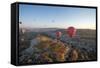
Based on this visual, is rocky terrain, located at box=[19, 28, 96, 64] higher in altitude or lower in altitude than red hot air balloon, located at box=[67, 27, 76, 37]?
lower

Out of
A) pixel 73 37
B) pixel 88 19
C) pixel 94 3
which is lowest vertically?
pixel 73 37

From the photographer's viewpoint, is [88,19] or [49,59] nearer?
[49,59]

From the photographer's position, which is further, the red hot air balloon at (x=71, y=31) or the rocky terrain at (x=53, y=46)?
the red hot air balloon at (x=71, y=31)

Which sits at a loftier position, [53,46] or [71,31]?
[71,31]

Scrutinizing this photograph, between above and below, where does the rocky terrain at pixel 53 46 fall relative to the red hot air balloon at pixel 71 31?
below

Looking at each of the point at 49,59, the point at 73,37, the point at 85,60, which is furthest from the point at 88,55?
the point at 49,59

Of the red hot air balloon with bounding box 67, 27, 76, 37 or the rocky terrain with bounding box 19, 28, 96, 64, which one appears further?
the red hot air balloon with bounding box 67, 27, 76, 37

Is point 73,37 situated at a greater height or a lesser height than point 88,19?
lesser
